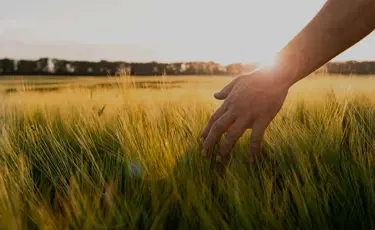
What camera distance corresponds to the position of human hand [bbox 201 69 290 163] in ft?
3.07

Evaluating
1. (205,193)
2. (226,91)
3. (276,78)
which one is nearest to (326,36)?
(276,78)

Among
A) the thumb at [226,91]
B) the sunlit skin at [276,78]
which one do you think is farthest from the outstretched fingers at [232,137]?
the thumb at [226,91]

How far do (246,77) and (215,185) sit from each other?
11.6 inches

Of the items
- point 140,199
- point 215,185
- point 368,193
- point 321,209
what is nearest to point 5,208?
point 140,199

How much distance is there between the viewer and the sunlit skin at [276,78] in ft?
2.90

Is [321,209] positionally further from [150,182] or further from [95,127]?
[95,127]

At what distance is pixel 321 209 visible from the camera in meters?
0.70

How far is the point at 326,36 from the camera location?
893 mm

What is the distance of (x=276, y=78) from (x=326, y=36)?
0.49 feet

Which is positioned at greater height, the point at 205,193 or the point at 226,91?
the point at 226,91

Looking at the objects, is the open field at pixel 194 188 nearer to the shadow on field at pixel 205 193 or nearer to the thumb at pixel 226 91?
the shadow on field at pixel 205 193

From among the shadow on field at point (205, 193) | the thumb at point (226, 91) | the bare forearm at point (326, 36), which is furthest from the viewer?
the thumb at point (226, 91)

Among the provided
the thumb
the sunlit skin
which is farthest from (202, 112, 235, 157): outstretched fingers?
the thumb

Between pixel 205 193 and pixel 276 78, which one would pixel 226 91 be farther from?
pixel 205 193
